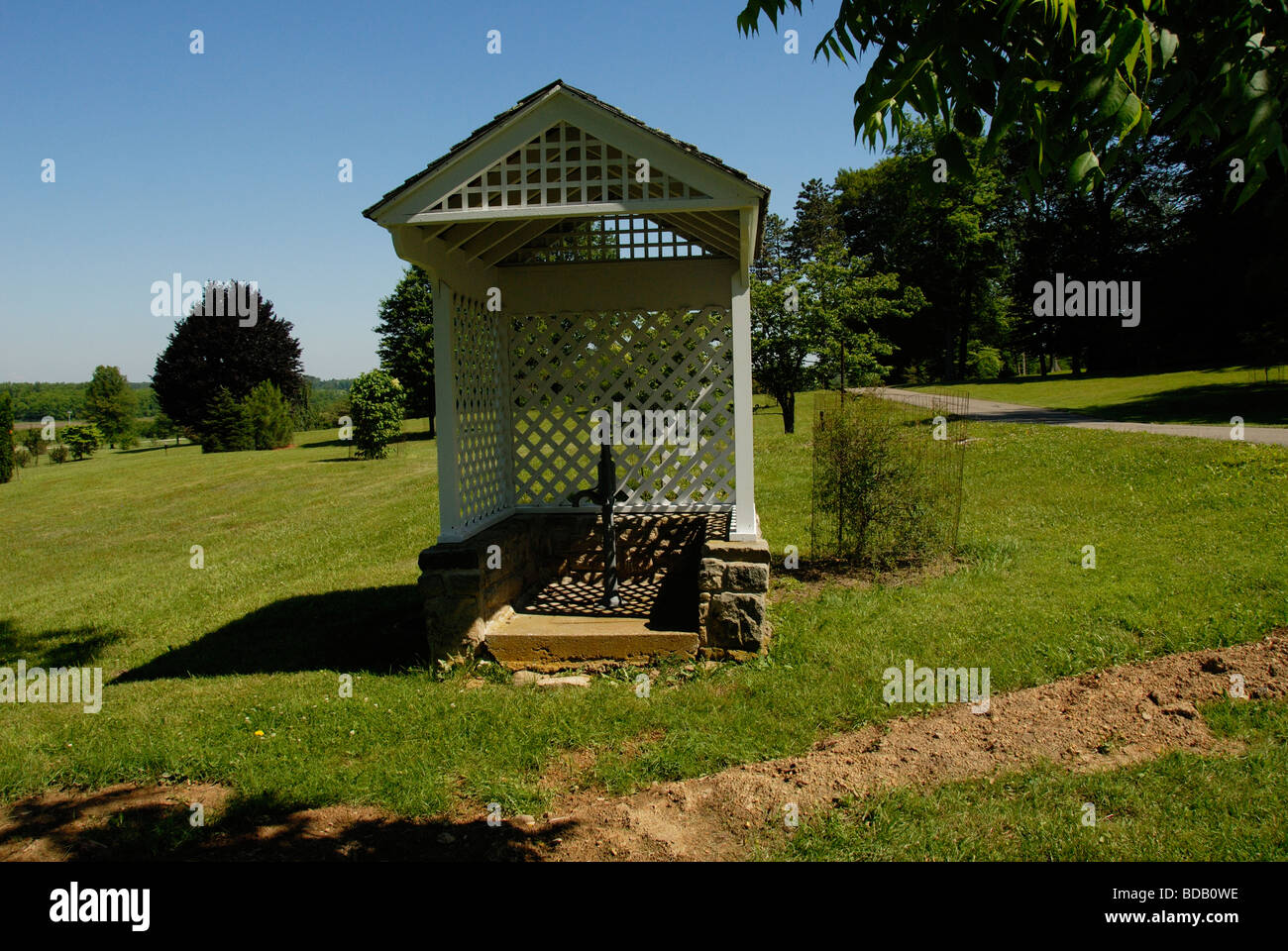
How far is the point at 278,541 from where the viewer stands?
1145 cm

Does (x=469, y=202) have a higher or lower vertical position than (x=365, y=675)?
higher

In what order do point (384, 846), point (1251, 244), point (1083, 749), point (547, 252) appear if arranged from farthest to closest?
1. point (1251, 244)
2. point (547, 252)
3. point (1083, 749)
4. point (384, 846)

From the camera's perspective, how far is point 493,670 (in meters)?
5.57

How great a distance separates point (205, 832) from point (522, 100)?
4.51 m

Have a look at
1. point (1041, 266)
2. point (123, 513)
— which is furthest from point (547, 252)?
point (1041, 266)

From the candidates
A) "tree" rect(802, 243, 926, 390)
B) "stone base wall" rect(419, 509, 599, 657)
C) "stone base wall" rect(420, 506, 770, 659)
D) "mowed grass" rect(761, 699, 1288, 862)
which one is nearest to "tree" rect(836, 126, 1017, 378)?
"tree" rect(802, 243, 926, 390)

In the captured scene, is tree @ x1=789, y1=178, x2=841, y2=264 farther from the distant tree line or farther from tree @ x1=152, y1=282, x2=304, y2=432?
tree @ x1=152, y1=282, x2=304, y2=432

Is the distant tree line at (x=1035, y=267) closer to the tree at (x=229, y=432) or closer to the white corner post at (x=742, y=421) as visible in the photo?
the white corner post at (x=742, y=421)

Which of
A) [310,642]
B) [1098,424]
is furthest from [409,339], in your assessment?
[310,642]

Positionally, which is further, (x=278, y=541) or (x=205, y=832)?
(x=278, y=541)

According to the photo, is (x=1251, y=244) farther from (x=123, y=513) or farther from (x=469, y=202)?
(x=123, y=513)

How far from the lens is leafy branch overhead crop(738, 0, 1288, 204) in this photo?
2182mm

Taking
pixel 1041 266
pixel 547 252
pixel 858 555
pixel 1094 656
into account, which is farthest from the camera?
pixel 1041 266

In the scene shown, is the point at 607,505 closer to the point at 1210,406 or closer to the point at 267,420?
the point at 1210,406
